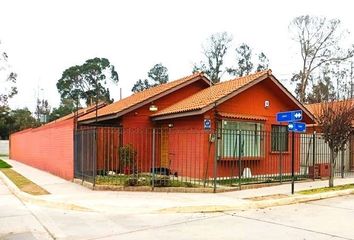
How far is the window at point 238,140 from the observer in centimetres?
1683

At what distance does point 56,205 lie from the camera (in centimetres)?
1160

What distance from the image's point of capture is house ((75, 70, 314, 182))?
1683cm

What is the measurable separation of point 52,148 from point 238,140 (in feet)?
30.8

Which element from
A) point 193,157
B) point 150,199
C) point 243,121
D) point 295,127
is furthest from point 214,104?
point 150,199

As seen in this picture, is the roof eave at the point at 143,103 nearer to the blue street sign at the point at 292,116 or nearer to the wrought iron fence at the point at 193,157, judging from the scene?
the wrought iron fence at the point at 193,157

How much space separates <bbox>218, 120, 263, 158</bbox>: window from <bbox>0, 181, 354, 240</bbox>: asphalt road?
5467 millimetres

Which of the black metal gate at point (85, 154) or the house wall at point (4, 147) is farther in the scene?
the house wall at point (4, 147)

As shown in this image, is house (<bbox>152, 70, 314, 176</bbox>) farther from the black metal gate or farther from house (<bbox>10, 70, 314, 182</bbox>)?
the black metal gate

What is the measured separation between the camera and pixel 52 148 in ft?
70.4

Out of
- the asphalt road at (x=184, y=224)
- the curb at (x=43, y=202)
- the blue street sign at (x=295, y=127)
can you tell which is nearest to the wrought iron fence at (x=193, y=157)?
the blue street sign at (x=295, y=127)

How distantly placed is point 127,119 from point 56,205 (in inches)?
323

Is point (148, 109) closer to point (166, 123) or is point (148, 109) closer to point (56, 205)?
point (166, 123)

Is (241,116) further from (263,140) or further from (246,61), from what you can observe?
(246,61)

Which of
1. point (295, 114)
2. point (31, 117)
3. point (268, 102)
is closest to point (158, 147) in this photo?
point (268, 102)
